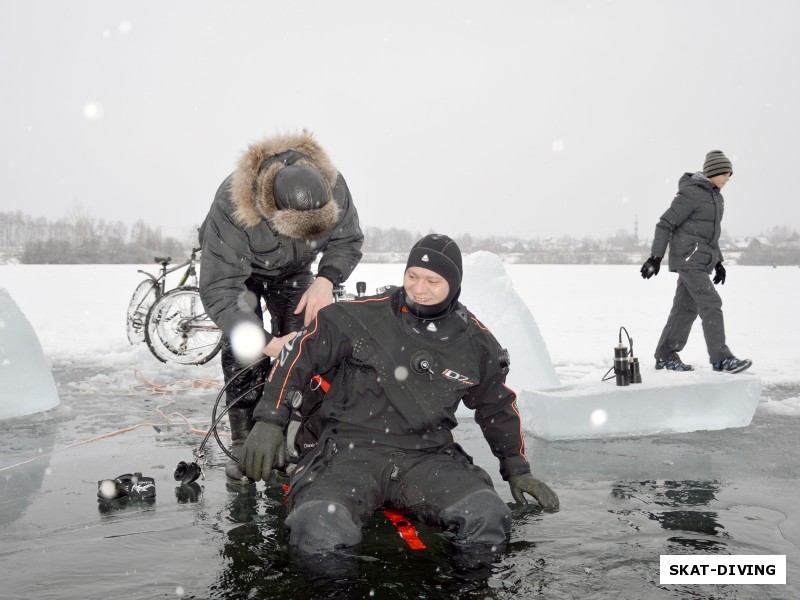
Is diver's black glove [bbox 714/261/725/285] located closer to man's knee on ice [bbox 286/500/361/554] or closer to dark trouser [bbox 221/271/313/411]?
dark trouser [bbox 221/271/313/411]

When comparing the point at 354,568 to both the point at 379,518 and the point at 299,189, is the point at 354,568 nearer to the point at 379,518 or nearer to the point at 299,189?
the point at 379,518

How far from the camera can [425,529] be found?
283cm

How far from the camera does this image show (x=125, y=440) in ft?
14.6

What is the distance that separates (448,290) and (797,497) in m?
1.88

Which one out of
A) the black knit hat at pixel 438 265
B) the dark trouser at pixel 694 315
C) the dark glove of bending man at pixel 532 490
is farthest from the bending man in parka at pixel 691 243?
the black knit hat at pixel 438 265

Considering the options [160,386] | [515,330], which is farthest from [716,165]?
[160,386]

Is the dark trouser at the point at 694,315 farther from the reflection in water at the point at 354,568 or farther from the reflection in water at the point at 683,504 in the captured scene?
the reflection in water at the point at 354,568

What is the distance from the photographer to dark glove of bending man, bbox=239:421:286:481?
110 inches

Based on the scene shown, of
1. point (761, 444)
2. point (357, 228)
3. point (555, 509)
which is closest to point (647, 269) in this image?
point (761, 444)

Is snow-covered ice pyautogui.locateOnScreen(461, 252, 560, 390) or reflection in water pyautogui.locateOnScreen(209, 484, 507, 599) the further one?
snow-covered ice pyautogui.locateOnScreen(461, 252, 560, 390)

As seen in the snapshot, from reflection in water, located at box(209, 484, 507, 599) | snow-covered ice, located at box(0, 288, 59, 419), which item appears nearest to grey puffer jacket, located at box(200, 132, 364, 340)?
reflection in water, located at box(209, 484, 507, 599)

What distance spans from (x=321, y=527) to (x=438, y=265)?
1139 mm

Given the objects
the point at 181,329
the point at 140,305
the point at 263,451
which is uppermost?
the point at 140,305

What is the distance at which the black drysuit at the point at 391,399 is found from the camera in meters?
2.83
